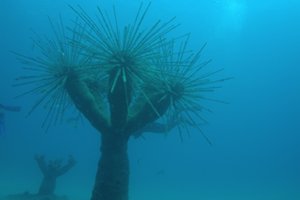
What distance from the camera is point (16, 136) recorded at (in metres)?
61.5

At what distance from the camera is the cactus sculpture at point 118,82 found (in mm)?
A: 6344

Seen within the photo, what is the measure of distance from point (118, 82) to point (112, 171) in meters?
1.46

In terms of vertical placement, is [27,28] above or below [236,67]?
below

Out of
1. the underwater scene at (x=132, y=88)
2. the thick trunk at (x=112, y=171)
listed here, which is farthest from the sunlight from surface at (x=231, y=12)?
the thick trunk at (x=112, y=171)

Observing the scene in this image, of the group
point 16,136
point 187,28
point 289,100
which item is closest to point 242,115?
point 289,100

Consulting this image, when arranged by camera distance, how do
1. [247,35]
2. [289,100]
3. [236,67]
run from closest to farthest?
[247,35], [236,67], [289,100]

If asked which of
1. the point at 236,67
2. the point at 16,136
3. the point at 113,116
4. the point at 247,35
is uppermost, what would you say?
the point at 236,67

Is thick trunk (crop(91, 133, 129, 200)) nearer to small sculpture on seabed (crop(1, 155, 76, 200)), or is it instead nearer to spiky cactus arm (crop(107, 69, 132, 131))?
spiky cactus arm (crop(107, 69, 132, 131))

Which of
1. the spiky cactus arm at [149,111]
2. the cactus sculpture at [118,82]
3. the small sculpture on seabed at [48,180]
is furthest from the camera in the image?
the small sculpture on seabed at [48,180]

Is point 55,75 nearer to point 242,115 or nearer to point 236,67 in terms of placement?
point 236,67

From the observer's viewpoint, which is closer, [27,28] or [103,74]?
[103,74]

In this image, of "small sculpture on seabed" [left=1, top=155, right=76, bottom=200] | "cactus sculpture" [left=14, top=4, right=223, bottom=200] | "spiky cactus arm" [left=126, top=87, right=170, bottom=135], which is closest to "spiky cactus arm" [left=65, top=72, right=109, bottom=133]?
"cactus sculpture" [left=14, top=4, right=223, bottom=200]

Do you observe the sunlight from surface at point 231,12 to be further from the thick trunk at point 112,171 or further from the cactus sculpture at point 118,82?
the thick trunk at point 112,171

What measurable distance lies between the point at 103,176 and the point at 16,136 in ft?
190
